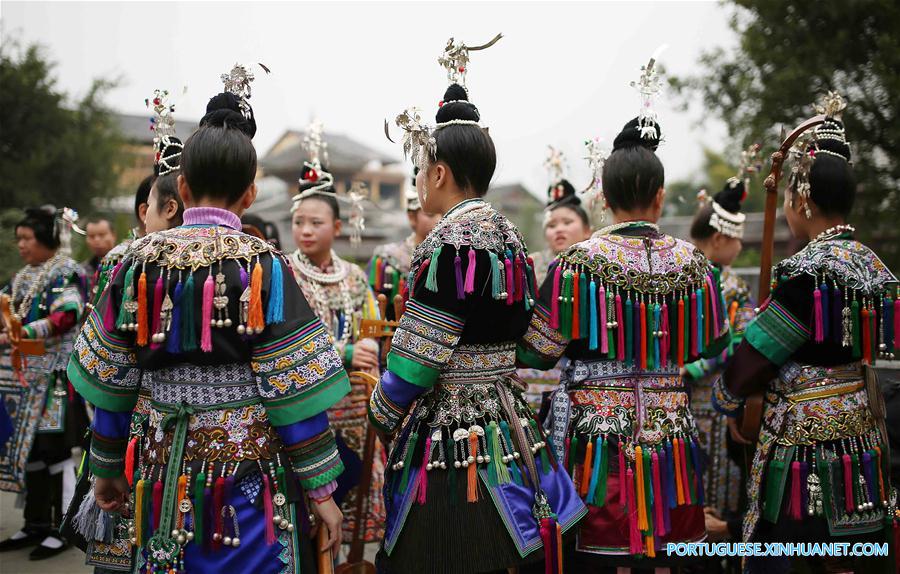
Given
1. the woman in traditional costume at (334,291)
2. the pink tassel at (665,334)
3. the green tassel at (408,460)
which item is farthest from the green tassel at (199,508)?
the woman in traditional costume at (334,291)

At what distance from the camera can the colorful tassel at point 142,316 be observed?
2191 millimetres

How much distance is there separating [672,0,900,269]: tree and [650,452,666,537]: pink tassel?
7.07 metres

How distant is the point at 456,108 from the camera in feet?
8.52

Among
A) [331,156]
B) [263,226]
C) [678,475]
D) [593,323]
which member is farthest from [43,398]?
[331,156]

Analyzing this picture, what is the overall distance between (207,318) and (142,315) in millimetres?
200

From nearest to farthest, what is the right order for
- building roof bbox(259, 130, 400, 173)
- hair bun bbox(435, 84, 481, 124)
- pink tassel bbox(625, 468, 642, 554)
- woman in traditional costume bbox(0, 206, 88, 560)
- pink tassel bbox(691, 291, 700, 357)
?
1. hair bun bbox(435, 84, 481, 124)
2. pink tassel bbox(625, 468, 642, 554)
3. pink tassel bbox(691, 291, 700, 357)
4. woman in traditional costume bbox(0, 206, 88, 560)
5. building roof bbox(259, 130, 400, 173)

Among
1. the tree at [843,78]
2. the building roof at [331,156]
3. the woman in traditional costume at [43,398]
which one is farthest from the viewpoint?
the building roof at [331,156]

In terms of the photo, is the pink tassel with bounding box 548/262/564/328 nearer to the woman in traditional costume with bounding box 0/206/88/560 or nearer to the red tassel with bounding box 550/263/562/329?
the red tassel with bounding box 550/263/562/329

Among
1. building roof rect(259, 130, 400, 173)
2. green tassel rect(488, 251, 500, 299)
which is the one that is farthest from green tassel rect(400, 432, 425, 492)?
building roof rect(259, 130, 400, 173)

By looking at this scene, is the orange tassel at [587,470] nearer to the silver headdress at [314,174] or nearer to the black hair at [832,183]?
the black hair at [832,183]

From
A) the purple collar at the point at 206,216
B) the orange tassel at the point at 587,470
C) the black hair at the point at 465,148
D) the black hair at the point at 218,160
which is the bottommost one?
the orange tassel at the point at 587,470

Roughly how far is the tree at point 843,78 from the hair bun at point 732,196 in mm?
4772

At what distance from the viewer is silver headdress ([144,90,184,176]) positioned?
3.02 metres

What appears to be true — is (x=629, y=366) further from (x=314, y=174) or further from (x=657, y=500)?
(x=314, y=174)
